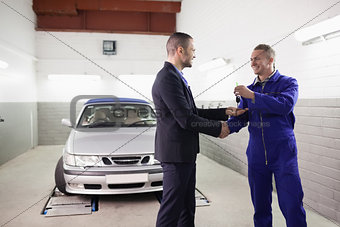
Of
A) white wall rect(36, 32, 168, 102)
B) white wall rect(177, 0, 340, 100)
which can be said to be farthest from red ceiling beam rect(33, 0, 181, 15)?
white wall rect(177, 0, 340, 100)

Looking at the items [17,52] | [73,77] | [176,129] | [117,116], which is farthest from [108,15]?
[176,129]

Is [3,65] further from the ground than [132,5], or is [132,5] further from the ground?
[132,5]

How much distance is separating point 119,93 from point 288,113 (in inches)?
267

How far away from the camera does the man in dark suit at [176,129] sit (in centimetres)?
181

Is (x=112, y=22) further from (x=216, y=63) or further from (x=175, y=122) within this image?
(x=175, y=122)

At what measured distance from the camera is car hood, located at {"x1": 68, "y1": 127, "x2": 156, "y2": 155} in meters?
3.16

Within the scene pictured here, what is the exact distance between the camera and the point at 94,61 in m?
8.06

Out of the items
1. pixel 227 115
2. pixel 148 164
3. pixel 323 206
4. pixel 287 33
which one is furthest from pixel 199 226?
pixel 287 33

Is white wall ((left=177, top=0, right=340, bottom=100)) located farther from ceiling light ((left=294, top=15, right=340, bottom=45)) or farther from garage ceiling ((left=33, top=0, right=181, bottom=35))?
garage ceiling ((left=33, top=0, right=181, bottom=35))

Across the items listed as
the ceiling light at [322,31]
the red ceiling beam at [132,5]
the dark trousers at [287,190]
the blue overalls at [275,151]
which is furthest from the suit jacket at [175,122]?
the red ceiling beam at [132,5]

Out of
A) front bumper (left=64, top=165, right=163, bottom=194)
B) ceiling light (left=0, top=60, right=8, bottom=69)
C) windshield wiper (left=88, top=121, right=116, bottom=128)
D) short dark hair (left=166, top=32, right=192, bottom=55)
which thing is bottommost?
front bumper (left=64, top=165, right=163, bottom=194)

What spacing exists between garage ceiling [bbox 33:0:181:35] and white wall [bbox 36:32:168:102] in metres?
0.23

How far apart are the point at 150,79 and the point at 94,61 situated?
1.78 meters

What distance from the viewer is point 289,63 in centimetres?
351
